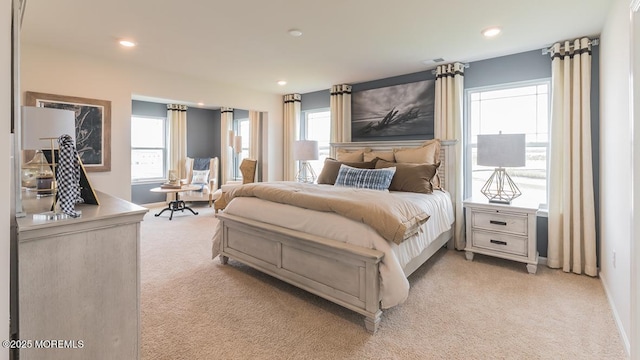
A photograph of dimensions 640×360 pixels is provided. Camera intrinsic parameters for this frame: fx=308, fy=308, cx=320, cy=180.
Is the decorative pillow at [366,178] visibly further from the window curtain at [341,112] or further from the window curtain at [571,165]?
the window curtain at [571,165]

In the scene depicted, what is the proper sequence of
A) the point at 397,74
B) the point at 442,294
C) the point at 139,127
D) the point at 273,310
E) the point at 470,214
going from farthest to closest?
the point at 139,127, the point at 397,74, the point at 470,214, the point at 442,294, the point at 273,310

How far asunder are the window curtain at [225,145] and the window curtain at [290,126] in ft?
6.54

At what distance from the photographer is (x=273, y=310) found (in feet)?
7.69

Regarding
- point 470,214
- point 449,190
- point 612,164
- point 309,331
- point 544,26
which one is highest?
point 544,26

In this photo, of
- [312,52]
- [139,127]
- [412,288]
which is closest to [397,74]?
[312,52]

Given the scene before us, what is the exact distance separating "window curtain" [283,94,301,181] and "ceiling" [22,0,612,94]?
5.75 feet

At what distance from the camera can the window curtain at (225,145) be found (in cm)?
741

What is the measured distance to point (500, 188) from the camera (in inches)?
138

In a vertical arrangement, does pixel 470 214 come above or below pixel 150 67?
below

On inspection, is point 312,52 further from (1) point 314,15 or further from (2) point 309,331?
(2) point 309,331

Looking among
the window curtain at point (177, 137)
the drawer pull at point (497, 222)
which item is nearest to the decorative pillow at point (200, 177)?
the window curtain at point (177, 137)

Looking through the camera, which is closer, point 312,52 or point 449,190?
point 312,52

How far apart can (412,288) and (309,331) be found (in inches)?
44.0

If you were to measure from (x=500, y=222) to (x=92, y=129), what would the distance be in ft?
15.9
